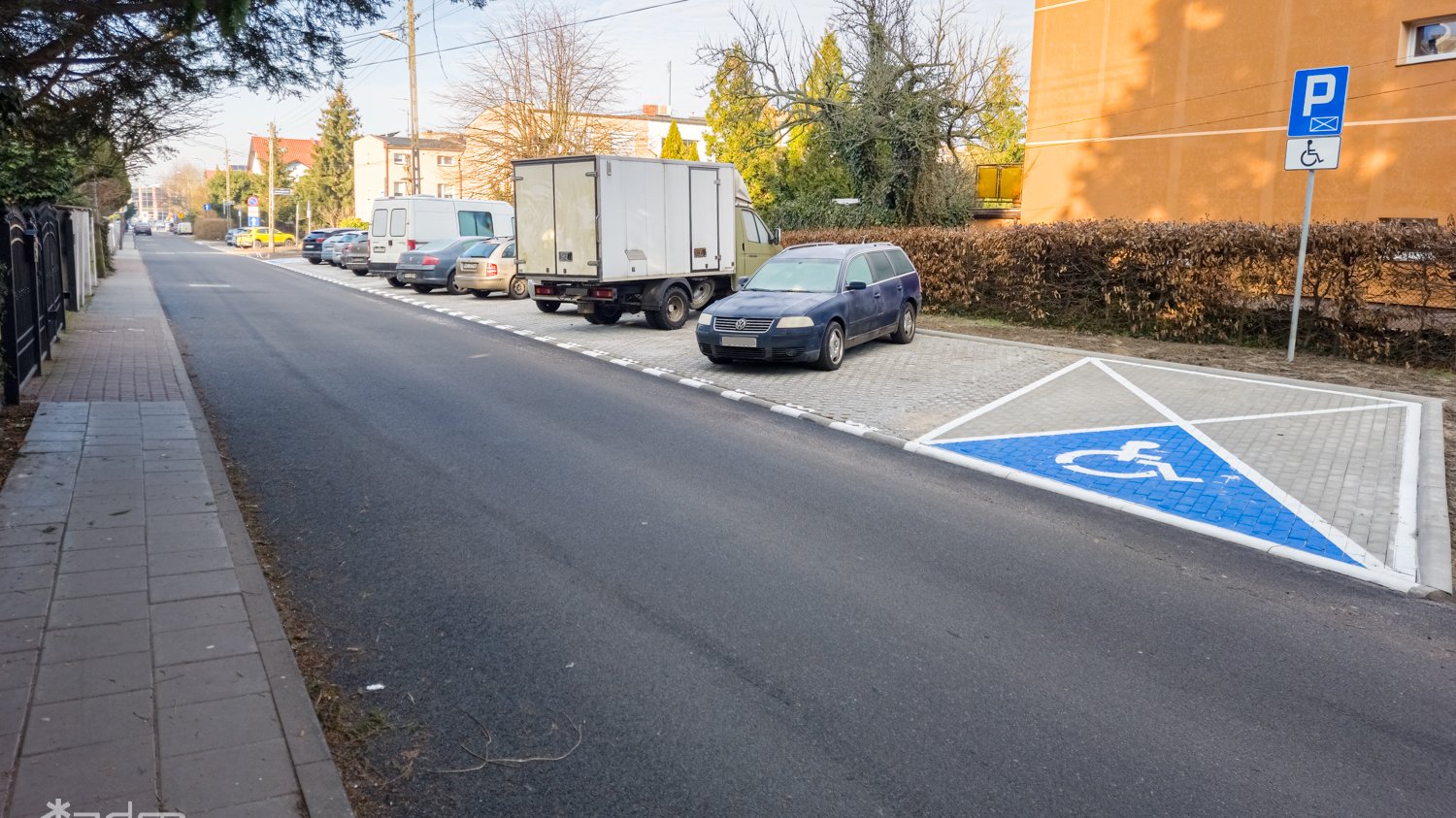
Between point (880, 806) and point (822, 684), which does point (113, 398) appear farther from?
point (880, 806)

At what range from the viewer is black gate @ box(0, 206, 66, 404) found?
9.39 meters

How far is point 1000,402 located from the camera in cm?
1134

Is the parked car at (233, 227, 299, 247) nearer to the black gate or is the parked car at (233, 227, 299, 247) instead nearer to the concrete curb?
the black gate

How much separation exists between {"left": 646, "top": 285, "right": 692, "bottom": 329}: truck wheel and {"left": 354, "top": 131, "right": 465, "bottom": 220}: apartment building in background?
58706mm

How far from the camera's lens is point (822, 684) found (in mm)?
4312

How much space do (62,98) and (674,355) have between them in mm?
8303

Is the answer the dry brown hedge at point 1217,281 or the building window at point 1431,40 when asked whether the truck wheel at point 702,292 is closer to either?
the dry brown hedge at point 1217,281

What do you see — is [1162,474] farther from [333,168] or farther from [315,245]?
[333,168]

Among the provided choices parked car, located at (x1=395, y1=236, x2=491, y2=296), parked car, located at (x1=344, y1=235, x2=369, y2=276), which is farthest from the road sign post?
parked car, located at (x1=344, y1=235, x2=369, y2=276)

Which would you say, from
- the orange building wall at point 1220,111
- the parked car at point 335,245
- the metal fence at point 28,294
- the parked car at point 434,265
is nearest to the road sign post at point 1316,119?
the orange building wall at point 1220,111

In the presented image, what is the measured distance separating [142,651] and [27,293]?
28.2 feet

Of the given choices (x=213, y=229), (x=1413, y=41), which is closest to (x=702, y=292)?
(x=1413, y=41)

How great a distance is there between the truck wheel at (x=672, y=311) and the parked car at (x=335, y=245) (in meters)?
26.9

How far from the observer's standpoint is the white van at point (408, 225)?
95.2 feet
